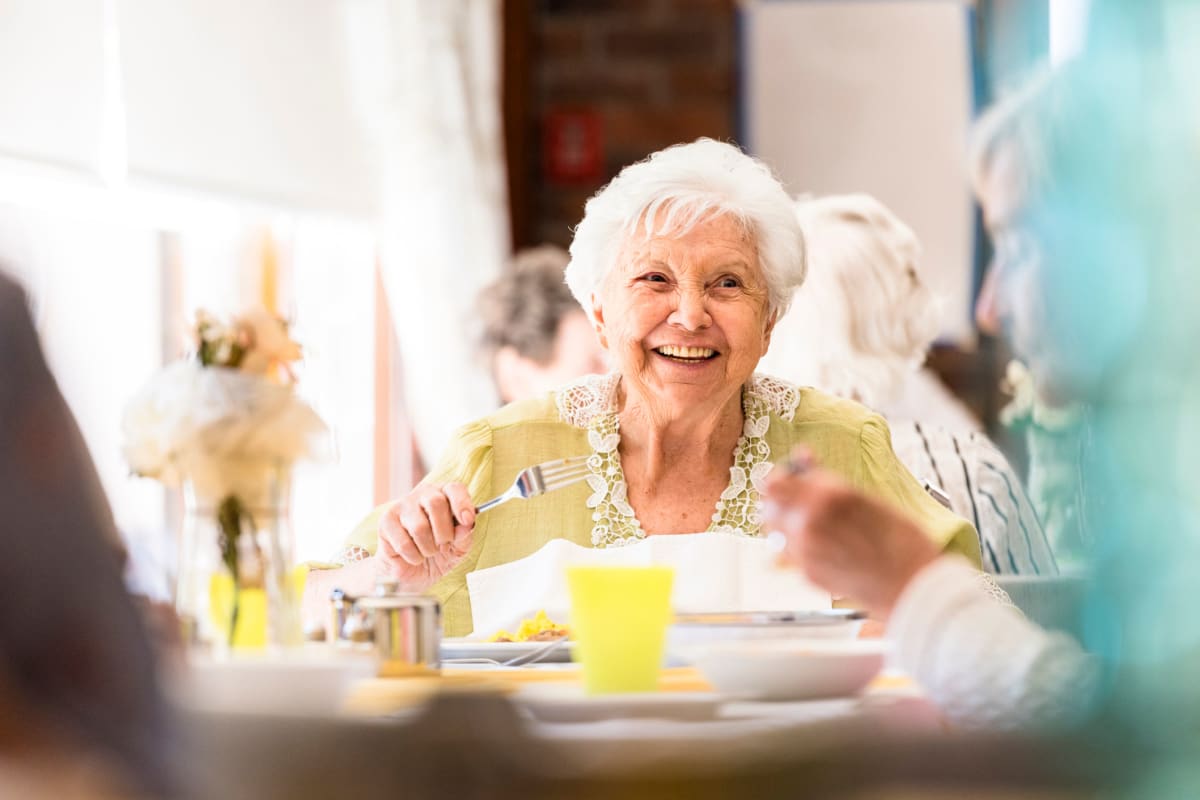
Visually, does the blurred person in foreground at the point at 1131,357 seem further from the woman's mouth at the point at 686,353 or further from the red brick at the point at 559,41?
the red brick at the point at 559,41

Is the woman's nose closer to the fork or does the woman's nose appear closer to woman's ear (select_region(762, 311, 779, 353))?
woman's ear (select_region(762, 311, 779, 353))

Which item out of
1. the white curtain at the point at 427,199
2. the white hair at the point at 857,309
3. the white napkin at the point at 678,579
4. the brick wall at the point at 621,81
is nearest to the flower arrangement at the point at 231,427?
the white napkin at the point at 678,579

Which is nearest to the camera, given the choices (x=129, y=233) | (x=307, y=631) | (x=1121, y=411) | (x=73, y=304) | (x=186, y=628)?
(x=1121, y=411)

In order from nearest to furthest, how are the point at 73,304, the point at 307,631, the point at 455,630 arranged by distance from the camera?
the point at 307,631
the point at 455,630
the point at 73,304

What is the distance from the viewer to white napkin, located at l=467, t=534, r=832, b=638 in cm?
187

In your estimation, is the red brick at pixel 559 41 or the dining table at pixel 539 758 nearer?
the dining table at pixel 539 758

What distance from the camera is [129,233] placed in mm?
3154

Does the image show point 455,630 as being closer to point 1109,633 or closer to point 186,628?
point 186,628

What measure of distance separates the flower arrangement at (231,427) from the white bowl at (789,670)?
304mm

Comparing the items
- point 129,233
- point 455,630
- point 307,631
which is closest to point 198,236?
point 129,233

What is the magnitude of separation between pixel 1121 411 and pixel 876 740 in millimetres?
202

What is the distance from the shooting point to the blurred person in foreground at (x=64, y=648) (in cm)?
76

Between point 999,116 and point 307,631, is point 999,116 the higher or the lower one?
the higher one

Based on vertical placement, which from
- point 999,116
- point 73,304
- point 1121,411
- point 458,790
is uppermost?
point 999,116
